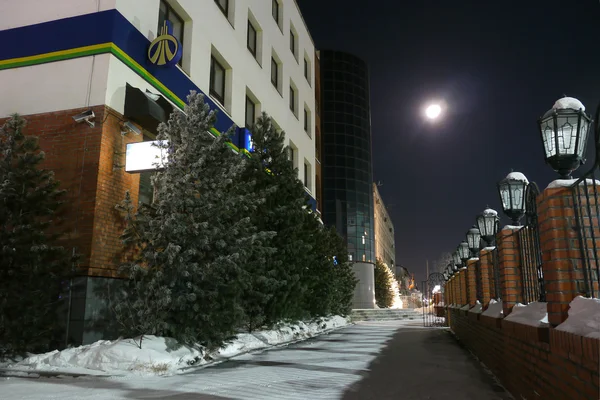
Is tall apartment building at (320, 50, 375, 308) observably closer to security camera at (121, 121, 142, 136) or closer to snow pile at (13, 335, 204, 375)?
security camera at (121, 121, 142, 136)

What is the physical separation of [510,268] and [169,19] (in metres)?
11.0

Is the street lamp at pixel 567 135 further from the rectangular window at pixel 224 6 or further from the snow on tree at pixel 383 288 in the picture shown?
the snow on tree at pixel 383 288

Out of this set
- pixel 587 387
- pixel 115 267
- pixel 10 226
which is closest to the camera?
pixel 587 387

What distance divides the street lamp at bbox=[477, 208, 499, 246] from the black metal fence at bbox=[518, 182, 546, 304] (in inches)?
196

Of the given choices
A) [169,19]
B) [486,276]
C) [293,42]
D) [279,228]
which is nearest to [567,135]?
[486,276]

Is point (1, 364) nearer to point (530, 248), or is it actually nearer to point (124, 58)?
point (124, 58)

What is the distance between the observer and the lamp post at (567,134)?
17.3ft

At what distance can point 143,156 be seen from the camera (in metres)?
9.83

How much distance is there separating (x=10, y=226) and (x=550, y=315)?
29.4 ft

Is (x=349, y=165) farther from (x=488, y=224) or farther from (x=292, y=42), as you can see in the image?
(x=488, y=224)

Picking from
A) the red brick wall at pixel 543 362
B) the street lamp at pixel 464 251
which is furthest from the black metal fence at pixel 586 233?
the street lamp at pixel 464 251

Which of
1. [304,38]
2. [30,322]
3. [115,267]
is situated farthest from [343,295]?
[30,322]

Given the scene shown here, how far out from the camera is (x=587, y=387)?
334 cm

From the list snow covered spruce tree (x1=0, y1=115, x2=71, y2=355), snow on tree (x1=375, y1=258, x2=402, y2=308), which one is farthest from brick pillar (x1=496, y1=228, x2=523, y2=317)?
snow on tree (x1=375, y1=258, x2=402, y2=308)
